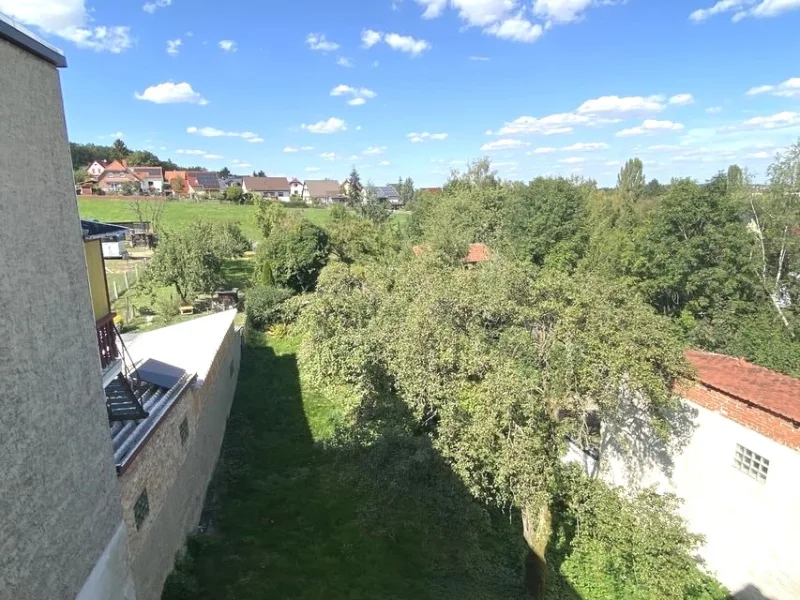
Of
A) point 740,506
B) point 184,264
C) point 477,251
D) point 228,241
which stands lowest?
point 740,506

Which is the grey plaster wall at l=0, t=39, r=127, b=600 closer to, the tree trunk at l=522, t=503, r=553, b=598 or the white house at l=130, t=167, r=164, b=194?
the tree trunk at l=522, t=503, r=553, b=598

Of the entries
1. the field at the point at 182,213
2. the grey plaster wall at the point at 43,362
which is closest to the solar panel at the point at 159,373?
the grey plaster wall at the point at 43,362

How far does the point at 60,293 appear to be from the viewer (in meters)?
5.60

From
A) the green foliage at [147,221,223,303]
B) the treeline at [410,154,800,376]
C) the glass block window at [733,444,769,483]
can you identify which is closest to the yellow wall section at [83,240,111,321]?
the glass block window at [733,444,769,483]

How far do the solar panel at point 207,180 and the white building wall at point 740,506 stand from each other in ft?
321

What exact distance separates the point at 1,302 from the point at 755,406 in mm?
12688

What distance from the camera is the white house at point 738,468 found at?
10.0 metres

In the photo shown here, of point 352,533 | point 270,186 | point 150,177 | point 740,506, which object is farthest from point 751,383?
point 270,186

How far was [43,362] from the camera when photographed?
16.9 feet

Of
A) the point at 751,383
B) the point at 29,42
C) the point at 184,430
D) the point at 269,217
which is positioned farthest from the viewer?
the point at 269,217

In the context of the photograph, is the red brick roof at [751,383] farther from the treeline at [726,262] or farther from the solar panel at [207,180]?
the solar panel at [207,180]

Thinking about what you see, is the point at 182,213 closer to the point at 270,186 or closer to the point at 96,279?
the point at 270,186

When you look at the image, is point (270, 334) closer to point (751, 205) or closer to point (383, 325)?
point (383, 325)

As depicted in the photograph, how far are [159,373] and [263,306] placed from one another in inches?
647
